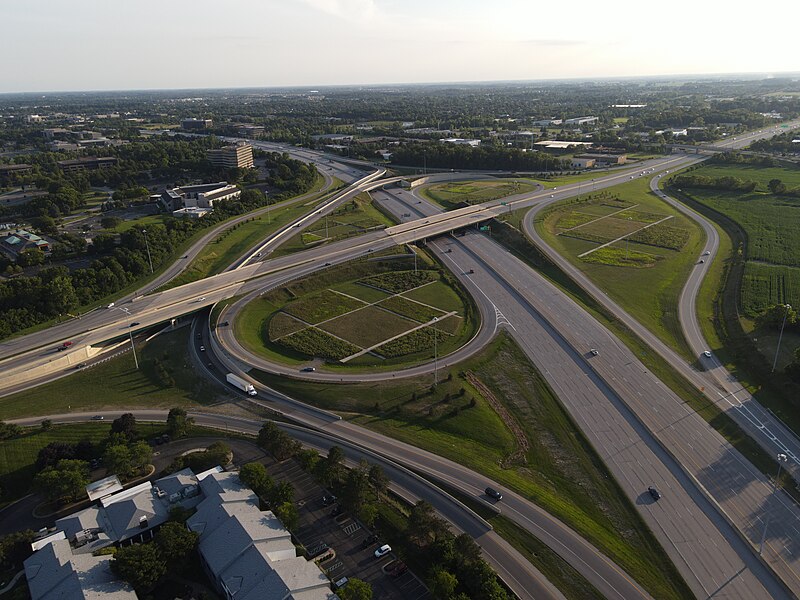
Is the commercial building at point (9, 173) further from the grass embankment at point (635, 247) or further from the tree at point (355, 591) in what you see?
the tree at point (355, 591)

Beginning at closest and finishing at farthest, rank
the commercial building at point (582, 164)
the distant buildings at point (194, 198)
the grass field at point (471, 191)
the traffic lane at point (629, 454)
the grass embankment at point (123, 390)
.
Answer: the traffic lane at point (629, 454) → the grass embankment at point (123, 390) → the distant buildings at point (194, 198) → the grass field at point (471, 191) → the commercial building at point (582, 164)

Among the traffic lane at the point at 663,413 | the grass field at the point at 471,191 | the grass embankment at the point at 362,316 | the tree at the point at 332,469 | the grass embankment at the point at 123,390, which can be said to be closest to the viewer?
the traffic lane at the point at 663,413

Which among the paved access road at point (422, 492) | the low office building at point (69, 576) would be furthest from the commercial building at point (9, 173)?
the low office building at point (69, 576)

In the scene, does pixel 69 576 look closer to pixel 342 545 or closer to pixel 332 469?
pixel 342 545

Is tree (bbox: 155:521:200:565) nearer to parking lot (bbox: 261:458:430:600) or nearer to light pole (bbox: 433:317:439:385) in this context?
parking lot (bbox: 261:458:430:600)

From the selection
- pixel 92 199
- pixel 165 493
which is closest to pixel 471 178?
pixel 92 199

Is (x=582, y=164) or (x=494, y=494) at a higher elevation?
(x=582, y=164)

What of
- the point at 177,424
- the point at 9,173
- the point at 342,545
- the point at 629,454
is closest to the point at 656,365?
the point at 629,454
